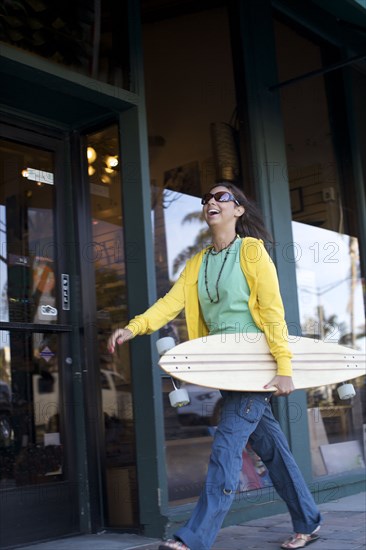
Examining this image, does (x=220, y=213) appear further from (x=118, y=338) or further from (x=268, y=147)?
(x=268, y=147)

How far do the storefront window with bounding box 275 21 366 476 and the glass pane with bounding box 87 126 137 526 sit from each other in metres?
1.86

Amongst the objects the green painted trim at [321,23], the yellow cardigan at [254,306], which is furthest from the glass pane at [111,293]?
the green painted trim at [321,23]

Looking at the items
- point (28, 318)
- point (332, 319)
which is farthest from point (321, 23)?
point (28, 318)

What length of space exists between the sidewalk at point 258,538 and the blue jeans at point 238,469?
0.69 feet

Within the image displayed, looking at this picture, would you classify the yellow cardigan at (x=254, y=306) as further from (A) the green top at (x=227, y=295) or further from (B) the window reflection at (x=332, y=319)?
(B) the window reflection at (x=332, y=319)

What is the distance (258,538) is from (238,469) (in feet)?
3.03

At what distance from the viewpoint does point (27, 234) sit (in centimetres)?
449

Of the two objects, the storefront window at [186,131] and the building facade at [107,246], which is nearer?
the building facade at [107,246]

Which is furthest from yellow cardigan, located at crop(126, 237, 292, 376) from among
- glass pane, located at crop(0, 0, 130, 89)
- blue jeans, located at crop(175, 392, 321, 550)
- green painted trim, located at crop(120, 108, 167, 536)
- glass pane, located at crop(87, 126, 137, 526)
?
glass pane, located at crop(0, 0, 130, 89)

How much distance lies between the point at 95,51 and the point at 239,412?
237 centimetres

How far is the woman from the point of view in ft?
10.6

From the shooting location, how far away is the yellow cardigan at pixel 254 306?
11.2 ft

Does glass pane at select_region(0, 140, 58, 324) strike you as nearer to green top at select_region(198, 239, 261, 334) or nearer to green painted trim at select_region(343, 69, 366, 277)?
green top at select_region(198, 239, 261, 334)

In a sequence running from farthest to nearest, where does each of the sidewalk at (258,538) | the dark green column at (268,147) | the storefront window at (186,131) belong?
the storefront window at (186,131), the dark green column at (268,147), the sidewalk at (258,538)
